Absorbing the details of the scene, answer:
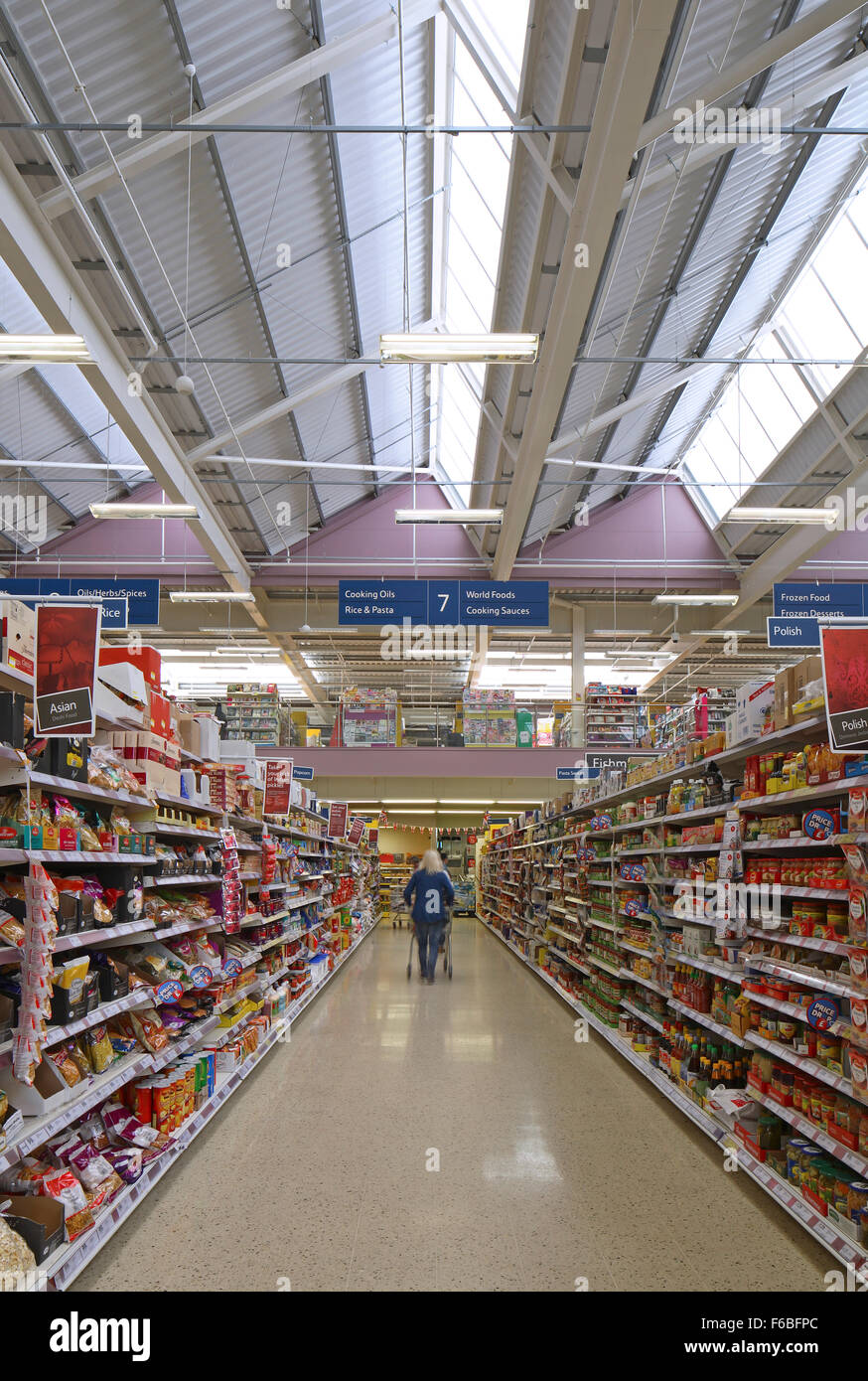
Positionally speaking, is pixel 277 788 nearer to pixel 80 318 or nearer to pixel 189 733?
pixel 189 733

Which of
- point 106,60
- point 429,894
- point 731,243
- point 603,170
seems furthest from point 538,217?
point 429,894

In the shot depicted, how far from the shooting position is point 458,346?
21.5ft

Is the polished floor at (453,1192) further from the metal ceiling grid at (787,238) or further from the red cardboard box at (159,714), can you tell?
the metal ceiling grid at (787,238)

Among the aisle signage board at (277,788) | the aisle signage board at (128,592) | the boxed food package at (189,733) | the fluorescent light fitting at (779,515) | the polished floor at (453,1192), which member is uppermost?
the fluorescent light fitting at (779,515)

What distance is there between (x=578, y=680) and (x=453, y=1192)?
1598 cm

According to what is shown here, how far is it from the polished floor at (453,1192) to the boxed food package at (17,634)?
2076 millimetres

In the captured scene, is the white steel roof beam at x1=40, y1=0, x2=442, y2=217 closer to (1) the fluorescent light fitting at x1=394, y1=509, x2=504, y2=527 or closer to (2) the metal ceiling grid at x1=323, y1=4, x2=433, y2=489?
(2) the metal ceiling grid at x1=323, y1=4, x2=433, y2=489

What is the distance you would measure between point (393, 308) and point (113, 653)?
8698 millimetres

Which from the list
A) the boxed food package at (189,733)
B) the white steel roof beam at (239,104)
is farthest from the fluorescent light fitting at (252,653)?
the boxed food package at (189,733)

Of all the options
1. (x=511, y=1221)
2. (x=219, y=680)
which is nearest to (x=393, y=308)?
(x=511, y=1221)

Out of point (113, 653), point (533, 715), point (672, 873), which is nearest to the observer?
point (113, 653)

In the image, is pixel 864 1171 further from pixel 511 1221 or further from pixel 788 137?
pixel 788 137

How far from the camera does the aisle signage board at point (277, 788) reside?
7770 millimetres
